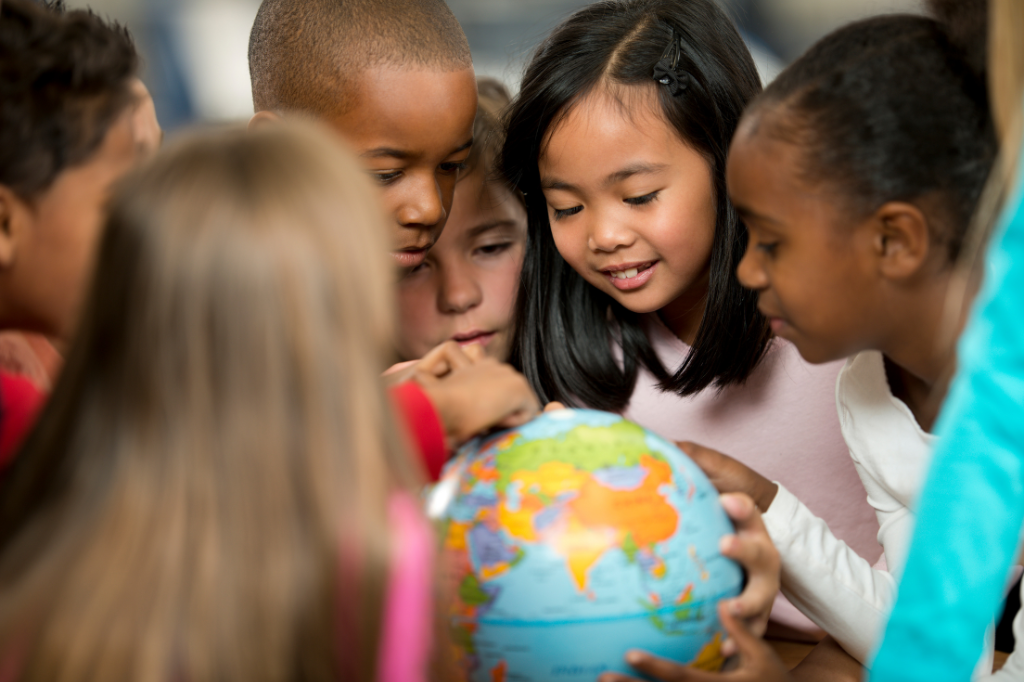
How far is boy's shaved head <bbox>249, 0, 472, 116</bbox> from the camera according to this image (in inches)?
82.0

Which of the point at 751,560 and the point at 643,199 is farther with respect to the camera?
the point at 643,199

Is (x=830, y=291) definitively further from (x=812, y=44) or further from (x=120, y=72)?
(x=120, y=72)

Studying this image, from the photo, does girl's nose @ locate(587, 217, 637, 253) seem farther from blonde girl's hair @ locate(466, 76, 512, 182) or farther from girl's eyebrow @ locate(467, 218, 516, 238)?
girl's eyebrow @ locate(467, 218, 516, 238)

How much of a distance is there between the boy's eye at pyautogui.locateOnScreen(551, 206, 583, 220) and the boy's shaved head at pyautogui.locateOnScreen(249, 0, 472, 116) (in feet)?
1.42

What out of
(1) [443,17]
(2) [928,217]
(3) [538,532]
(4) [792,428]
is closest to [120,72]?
(3) [538,532]

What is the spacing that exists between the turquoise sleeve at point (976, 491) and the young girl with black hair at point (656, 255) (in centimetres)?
104

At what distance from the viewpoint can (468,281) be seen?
2.39 meters

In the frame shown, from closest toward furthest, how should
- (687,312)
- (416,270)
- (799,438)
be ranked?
(799,438) < (687,312) < (416,270)

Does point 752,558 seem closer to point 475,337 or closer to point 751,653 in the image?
point 751,653

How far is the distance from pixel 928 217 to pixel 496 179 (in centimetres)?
123

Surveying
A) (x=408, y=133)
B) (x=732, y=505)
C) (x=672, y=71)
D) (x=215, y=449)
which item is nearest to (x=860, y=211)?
(x=732, y=505)

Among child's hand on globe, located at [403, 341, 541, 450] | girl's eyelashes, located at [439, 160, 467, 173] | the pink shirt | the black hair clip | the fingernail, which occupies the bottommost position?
the pink shirt

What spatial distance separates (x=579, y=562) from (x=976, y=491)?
48cm

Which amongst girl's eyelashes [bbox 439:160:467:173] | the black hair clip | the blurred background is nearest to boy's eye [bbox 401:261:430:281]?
girl's eyelashes [bbox 439:160:467:173]
